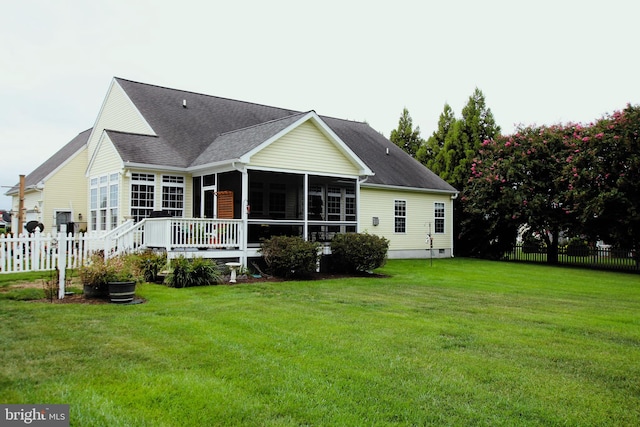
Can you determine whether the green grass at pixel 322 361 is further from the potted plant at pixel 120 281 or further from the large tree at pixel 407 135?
the large tree at pixel 407 135

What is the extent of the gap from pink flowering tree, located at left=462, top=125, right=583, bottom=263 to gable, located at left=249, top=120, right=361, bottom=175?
9861mm

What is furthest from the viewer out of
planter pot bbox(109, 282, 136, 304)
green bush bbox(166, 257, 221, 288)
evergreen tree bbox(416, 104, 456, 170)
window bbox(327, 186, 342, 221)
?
evergreen tree bbox(416, 104, 456, 170)

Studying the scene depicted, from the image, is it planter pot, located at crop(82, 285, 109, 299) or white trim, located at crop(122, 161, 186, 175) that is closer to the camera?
planter pot, located at crop(82, 285, 109, 299)

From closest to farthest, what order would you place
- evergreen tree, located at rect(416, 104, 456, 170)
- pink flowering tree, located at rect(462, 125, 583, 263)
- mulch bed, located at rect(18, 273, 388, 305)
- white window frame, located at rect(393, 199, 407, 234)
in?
1. mulch bed, located at rect(18, 273, 388, 305)
2. pink flowering tree, located at rect(462, 125, 583, 263)
3. white window frame, located at rect(393, 199, 407, 234)
4. evergreen tree, located at rect(416, 104, 456, 170)

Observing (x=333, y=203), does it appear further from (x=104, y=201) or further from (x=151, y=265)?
(x=151, y=265)

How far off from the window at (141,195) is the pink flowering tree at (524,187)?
1550 cm

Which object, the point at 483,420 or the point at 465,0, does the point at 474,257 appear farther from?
the point at 483,420

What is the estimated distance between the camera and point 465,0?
12.8 meters

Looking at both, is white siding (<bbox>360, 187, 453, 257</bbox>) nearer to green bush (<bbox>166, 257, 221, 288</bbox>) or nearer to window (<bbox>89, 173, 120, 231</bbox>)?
green bush (<bbox>166, 257, 221, 288</bbox>)

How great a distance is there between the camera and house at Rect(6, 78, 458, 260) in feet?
47.5

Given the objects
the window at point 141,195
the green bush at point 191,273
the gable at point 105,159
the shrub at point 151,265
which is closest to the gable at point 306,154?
the green bush at point 191,273

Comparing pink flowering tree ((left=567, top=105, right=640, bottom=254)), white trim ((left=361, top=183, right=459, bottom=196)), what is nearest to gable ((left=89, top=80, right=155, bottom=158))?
white trim ((left=361, top=183, right=459, bottom=196))

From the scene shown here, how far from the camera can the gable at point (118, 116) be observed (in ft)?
60.2

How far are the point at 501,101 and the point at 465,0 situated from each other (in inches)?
705
